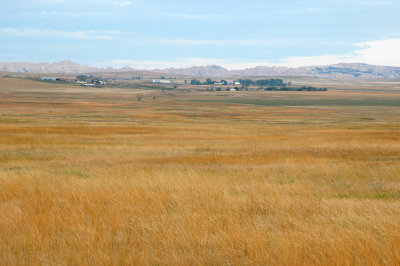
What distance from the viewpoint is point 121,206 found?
8953mm

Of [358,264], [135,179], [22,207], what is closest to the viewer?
[358,264]

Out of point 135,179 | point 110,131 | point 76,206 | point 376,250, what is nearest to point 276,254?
point 376,250

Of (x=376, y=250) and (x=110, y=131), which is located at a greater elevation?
(x=376, y=250)

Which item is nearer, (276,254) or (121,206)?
(276,254)

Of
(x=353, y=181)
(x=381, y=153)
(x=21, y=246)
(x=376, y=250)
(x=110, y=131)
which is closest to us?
(x=376, y=250)

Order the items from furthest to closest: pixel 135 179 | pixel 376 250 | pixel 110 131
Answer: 1. pixel 110 131
2. pixel 135 179
3. pixel 376 250

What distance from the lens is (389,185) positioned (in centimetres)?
1288

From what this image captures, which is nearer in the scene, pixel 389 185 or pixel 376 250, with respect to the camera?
pixel 376 250

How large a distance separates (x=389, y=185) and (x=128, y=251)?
371 inches

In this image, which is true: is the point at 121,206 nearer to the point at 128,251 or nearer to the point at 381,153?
the point at 128,251

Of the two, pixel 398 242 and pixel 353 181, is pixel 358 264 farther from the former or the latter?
pixel 353 181

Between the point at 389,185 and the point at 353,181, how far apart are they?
3.89ft

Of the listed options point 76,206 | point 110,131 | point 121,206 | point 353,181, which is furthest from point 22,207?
point 110,131

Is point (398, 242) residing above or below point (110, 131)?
above
